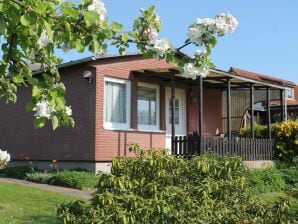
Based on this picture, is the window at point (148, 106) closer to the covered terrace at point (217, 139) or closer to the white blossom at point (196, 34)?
the covered terrace at point (217, 139)

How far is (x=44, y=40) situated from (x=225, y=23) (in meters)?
1.38

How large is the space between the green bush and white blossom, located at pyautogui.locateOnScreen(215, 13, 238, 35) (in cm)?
958

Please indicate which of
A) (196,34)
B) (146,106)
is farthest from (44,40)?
(146,106)

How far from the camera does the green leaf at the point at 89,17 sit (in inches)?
137

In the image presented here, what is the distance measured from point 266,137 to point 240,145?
10.5ft

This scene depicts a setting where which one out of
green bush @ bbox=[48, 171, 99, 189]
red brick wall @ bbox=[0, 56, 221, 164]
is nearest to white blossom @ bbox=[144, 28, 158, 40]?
green bush @ bbox=[48, 171, 99, 189]

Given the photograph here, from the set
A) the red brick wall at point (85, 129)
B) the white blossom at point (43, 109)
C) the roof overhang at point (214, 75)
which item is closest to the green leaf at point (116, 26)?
the white blossom at point (43, 109)

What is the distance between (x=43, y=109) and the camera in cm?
351

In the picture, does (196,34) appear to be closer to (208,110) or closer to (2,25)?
(2,25)

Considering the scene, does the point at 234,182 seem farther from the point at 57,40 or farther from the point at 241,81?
the point at 241,81

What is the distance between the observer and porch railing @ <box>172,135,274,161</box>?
51.7 feet

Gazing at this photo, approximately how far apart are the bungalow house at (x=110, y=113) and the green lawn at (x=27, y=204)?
343 centimetres

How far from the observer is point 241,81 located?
713 inches

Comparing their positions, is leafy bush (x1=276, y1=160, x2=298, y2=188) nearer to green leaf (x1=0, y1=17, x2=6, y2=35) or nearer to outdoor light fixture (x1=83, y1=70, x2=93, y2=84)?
outdoor light fixture (x1=83, y1=70, x2=93, y2=84)
